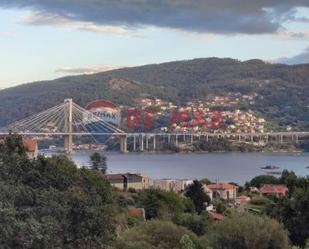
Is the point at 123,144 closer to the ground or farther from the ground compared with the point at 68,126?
closer to the ground

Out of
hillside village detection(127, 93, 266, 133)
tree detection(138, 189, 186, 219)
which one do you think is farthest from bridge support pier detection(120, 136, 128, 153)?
tree detection(138, 189, 186, 219)

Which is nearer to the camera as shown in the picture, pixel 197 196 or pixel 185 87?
pixel 197 196

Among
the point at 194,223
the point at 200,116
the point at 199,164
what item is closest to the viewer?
the point at 194,223

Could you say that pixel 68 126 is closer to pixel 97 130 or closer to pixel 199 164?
pixel 97 130

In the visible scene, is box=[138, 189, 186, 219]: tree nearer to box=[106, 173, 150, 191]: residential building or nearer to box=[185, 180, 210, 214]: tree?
box=[185, 180, 210, 214]: tree

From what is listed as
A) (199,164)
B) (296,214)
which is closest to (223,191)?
(296,214)

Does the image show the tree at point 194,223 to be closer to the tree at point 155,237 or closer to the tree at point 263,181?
the tree at point 155,237

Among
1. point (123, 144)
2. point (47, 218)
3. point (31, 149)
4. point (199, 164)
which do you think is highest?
point (31, 149)

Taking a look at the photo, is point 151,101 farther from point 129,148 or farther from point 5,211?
point 5,211

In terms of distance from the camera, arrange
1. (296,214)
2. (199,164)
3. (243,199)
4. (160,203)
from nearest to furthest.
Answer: (296,214)
(160,203)
(243,199)
(199,164)
